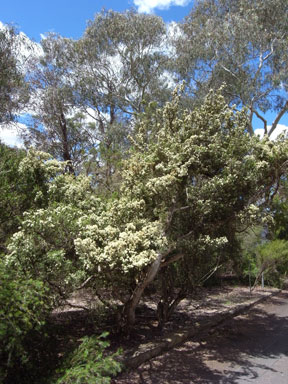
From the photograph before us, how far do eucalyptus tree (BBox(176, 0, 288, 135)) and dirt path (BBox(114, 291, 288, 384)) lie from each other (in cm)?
1291

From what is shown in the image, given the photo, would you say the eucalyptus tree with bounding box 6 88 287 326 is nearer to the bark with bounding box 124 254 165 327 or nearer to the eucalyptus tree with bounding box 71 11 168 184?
the bark with bounding box 124 254 165 327

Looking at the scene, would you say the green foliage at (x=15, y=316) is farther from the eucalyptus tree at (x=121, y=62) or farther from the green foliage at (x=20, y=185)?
the eucalyptus tree at (x=121, y=62)

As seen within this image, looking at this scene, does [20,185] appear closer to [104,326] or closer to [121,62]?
[104,326]

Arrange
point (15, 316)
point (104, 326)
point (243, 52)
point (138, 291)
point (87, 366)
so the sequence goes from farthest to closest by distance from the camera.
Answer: point (243, 52)
point (104, 326)
point (138, 291)
point (87, 366)
point (15, 316)

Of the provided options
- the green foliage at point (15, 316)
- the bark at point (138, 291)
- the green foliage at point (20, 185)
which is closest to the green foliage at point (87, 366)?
the green foliage at point (15, 316)

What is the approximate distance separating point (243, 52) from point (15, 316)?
18.5m

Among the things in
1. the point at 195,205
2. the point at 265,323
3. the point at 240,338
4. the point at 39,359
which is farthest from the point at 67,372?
the point at 265,323

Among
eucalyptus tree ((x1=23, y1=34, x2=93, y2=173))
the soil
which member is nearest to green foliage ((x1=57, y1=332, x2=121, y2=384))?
the soil

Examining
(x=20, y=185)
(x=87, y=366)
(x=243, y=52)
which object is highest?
(x=243, y=52)

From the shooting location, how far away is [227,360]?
20.8 ft

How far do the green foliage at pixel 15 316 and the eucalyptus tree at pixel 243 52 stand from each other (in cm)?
1641

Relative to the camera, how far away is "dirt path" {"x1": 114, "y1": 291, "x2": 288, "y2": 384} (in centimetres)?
542

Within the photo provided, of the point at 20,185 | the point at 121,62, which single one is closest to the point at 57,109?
the point at 121,62

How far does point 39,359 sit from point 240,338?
508cm
